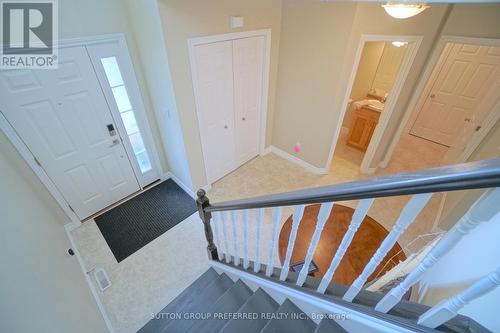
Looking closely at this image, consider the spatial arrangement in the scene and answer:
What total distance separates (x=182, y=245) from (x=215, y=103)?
6.06 ft

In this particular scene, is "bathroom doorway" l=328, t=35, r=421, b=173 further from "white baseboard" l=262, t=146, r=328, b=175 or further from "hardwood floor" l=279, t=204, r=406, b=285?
"hardwood floor" l=279, t=204, r=406, b=285

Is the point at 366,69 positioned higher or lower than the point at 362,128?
higher

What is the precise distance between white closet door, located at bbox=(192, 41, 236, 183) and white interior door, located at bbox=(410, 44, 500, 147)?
3320 mm

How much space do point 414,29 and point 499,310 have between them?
3119 mm

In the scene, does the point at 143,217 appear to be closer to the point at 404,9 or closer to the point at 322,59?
the point at 322,59

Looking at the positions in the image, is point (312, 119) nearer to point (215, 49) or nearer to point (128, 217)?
point (215, 49)

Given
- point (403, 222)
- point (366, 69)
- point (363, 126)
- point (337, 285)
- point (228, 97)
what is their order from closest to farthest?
1. point (403, 222)
2. point (337, 285)
3. point (228, 97)
4. point (363, 126)
5. point (366, 69)

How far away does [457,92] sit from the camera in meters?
3.85

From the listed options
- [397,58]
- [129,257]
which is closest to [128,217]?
[129,257]

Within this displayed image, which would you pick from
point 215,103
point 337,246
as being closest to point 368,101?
point 215,103

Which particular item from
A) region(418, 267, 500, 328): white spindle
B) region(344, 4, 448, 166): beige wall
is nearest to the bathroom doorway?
region(344, 4, 448, 166): beige wall

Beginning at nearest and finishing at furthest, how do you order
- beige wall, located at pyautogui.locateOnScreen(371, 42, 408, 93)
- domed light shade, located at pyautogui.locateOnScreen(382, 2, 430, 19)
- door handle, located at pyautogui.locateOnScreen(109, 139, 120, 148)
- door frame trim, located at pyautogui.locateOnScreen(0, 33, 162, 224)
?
domed light shade, located at pyautogui.locateOnScreen(382, 2, 430, 19) → door frame trim, located at pyautogui.locateOnScreen(0, 33, 162, 224) → door handle, located at pyautogui.locateOnScreen(109, 139, 120, 148) → beige wall, located at pyautogui.locateOnScreen(371, 42, 408, 93)

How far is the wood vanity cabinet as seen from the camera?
12.6 ft

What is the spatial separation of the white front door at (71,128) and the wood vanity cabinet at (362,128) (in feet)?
13.1
